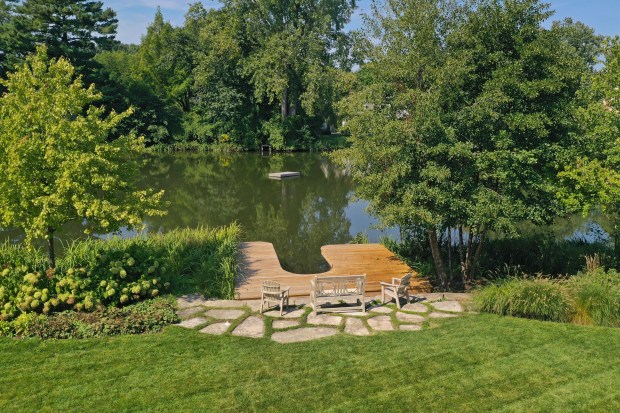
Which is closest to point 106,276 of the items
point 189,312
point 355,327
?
point 189,312

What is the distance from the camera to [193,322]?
7973 mm

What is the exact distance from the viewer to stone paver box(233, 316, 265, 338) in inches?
296

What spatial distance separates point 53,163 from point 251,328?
4528 millimetres

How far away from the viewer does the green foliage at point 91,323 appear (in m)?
7.33

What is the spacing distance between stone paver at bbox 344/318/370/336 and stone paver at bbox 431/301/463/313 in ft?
5.70

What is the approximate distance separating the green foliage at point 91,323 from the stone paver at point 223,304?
2.61 ft

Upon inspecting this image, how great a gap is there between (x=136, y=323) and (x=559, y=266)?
35.5 ft

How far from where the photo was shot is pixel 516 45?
982 centimetres

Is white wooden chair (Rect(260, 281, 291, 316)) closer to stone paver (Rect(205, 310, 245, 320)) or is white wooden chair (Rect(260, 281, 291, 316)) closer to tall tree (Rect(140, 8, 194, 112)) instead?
stone paver (Rect(205, 310, 245, 320))

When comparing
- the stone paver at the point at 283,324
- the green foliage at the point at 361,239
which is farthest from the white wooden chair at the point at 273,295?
the green foliage at the point at 361,239

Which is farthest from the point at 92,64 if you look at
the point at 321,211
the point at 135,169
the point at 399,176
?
the point at 399,176

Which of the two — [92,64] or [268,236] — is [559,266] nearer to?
[268,236]

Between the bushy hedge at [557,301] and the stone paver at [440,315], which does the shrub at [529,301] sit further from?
the stone paver at [440,315]

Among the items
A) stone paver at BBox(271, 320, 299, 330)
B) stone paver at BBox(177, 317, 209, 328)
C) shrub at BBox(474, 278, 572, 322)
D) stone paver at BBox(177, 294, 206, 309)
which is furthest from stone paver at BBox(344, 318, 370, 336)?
stone paver at BBox(177, 294, 206, 309)
